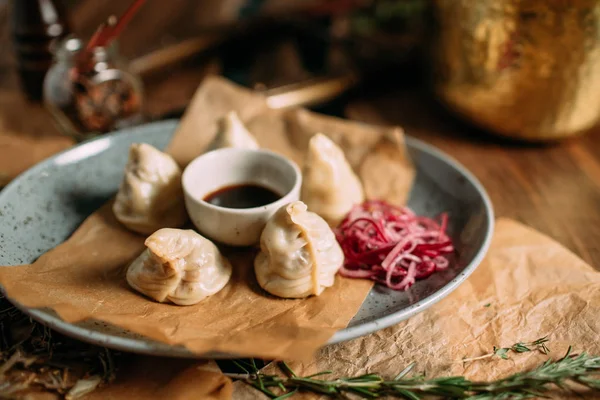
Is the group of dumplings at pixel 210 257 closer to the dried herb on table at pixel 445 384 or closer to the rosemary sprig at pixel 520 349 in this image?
the dried herb on table at pixel 445 384

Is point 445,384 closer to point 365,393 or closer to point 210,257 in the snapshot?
point 365,393

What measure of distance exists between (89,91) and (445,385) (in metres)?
2.32

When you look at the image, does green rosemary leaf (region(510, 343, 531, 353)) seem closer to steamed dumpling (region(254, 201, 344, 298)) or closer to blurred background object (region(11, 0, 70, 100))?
steamed dumpling (region(254, 201, 344, 298))

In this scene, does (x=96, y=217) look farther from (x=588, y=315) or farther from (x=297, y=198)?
(x=588, y=315)

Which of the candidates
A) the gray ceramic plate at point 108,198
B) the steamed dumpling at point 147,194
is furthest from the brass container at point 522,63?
the steamed dumpling at point 147,194

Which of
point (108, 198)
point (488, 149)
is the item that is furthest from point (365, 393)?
point (488, 149)

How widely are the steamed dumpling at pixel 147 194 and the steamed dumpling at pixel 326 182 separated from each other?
0.55 m

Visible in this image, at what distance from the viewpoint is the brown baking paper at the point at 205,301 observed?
5.59 ft

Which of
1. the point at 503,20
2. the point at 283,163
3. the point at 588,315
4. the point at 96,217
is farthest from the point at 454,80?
the point at 96,217

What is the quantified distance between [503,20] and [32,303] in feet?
7.50

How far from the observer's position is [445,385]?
67.3 inches

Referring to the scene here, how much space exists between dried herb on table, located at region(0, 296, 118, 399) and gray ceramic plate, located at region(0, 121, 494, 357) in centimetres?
12

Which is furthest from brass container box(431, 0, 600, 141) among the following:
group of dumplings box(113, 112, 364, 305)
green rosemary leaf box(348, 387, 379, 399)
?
green rosemary leaf box(348, 387, 379, 399)

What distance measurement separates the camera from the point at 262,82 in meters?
3.60
